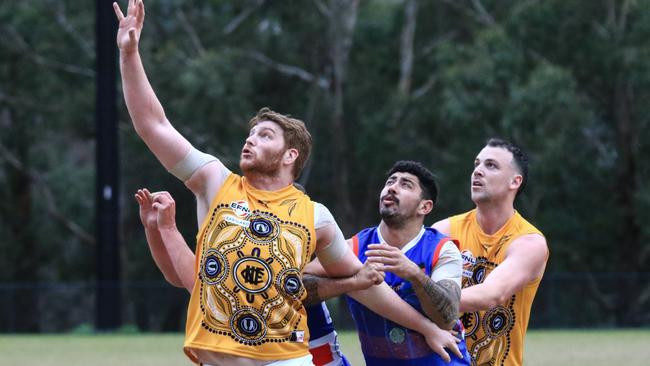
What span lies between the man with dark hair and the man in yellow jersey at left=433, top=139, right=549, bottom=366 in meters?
0.51

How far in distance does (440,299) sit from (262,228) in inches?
45.9

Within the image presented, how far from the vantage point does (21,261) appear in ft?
129

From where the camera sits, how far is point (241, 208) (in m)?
5.88

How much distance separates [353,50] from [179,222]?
7314 mm

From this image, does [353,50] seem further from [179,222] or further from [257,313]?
[257,313]

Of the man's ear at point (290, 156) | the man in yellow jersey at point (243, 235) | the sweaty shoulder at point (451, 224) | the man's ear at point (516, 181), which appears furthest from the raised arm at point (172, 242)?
the man's ear at point (516, 181)

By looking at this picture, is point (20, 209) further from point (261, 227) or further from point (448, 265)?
point (261, 227)

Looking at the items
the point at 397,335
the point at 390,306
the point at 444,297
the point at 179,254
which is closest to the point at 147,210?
the point at 179,254

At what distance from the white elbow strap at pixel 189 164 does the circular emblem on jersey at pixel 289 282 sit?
66cm

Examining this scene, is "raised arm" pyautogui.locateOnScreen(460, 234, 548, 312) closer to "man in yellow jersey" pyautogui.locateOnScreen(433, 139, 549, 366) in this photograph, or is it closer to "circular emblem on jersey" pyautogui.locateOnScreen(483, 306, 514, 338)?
"man in yellow jersey" pyautogui.locateOnScreen(433, 139, 549, 366)

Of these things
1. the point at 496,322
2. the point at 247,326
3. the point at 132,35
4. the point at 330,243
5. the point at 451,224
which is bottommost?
the point at 496,322

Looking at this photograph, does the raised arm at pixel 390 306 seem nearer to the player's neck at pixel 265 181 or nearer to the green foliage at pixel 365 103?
the player's neck at pixel 265 181

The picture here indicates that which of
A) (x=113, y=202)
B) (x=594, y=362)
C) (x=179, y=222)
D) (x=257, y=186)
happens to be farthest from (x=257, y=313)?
(x=179, y=222)

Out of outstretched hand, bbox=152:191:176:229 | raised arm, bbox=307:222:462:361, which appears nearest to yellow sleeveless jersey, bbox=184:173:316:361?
raised arm, bbox=307:222:462:361
